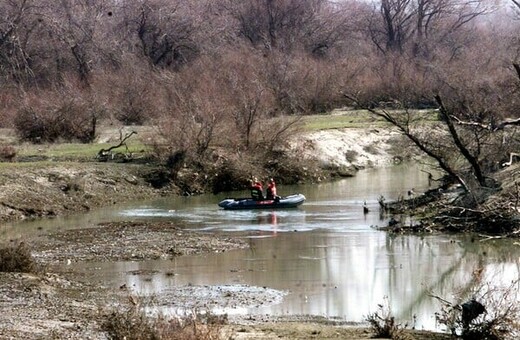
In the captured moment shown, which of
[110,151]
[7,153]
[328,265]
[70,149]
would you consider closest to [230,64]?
[110,151]

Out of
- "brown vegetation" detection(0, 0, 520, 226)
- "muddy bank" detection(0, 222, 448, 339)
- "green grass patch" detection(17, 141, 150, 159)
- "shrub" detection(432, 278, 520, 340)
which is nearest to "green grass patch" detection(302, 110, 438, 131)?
"brown vegetation" detection(0, 0, 520, 226)

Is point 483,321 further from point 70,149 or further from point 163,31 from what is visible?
point 163,31

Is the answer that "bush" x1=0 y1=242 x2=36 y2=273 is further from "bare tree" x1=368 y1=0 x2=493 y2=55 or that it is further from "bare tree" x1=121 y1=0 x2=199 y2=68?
"bare tree" x1=368 y1=0 x2=493 y2=55

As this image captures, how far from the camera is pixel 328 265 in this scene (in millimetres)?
24359

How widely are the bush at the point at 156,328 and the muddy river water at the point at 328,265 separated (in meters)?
5.07

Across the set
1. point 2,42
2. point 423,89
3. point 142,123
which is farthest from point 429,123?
point 2,42

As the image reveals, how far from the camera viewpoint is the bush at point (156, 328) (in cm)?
1260

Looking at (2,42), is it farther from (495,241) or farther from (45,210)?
(495,241)

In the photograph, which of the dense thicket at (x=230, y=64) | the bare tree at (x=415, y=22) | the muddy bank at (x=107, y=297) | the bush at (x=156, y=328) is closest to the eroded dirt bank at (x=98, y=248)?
the muddy bank at (x=107, y=297)

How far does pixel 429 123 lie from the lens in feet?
175

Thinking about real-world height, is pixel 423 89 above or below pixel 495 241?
above

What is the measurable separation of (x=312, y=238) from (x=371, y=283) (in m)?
7.60

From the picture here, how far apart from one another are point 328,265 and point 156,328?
463 inches

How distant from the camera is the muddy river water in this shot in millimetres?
19578
